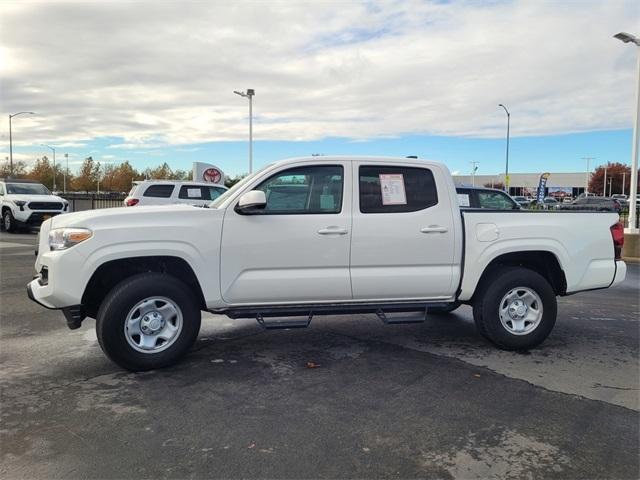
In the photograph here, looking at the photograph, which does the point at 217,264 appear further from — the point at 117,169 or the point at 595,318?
the point at 117,169

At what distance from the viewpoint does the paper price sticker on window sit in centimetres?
539

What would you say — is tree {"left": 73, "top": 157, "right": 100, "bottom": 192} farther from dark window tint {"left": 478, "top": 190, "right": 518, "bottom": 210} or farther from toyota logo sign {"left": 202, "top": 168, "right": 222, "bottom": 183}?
dark window tint {"left": 478, "top": 190, "right": 518, "bottom": 210}

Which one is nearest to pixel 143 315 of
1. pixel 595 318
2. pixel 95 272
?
pixel 95 272

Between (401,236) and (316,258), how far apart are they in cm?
87

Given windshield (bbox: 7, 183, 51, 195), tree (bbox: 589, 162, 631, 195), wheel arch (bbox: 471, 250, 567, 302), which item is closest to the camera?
wheel arch (bbox: 471, 250, 567, 302)

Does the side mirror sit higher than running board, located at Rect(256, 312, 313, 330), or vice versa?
the side mirror

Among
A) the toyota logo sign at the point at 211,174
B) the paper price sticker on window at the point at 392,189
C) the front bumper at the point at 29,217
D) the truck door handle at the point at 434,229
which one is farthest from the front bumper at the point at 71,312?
the toyota logo sign at the point at 211,174

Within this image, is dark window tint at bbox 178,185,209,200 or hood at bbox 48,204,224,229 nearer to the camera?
hood at bbox 48,204,224,229

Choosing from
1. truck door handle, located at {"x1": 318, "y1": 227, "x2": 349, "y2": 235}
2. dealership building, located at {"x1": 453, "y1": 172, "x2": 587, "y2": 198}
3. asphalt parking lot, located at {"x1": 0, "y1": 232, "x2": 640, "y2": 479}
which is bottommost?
asphalt parking lot, located at {"x1": 0, "y1": 232, "x2": 640, "y2": 479}

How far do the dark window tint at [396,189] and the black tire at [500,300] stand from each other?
1.07 metres

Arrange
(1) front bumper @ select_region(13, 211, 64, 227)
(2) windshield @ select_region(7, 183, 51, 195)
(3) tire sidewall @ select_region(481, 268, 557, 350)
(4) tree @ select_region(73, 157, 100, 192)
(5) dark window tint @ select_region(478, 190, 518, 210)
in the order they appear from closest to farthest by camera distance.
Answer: (3) tire sidewall @ select_region(481, 268, 557, 350) < (5) dark window tint @ select_region(478, 190, 518, 210) < (1) front bumper @ select_region(13, 211, 64, 227) < (2) windshield @ select_region(7, 183, 51, 195) < (4) tree @ select_region(73, 157, 100, 192)

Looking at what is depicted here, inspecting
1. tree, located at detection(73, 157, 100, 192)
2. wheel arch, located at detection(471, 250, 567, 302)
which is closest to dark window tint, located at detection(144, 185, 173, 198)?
wheel arch, located at detection(471, 250, 567, 302)

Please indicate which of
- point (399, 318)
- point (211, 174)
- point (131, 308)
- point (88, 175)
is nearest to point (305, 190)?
point (399, 318)

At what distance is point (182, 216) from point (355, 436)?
8.14ft
